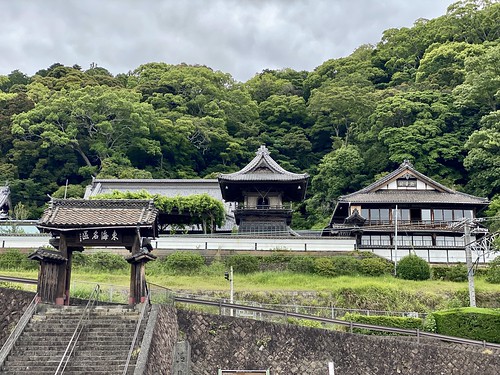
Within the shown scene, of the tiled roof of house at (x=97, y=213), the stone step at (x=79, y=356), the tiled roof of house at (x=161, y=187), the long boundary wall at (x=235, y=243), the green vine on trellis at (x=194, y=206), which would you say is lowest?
the stone step at (x=79, y=356)

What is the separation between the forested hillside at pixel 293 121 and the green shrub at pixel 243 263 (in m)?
23.6

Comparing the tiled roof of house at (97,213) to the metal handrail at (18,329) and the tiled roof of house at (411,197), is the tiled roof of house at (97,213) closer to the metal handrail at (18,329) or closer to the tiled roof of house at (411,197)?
the metal handrail at (18,329)

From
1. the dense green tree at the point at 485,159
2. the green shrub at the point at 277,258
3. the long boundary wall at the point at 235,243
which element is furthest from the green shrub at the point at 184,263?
the dense green tree at the point at 485,159

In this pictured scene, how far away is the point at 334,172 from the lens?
57281 millimetres

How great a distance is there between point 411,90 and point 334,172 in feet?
48.2

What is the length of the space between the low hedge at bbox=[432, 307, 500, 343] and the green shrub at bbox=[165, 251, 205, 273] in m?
15.2

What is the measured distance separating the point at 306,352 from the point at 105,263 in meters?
17.2

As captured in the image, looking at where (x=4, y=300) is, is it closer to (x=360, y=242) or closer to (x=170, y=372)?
(x=170, y=372)

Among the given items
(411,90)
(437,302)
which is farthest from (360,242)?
(411,90)

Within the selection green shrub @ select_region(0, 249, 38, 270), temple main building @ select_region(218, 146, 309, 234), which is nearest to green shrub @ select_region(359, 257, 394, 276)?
temple main building @ select_region(218, 146, 309, 234)

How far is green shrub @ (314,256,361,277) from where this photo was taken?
32000mm

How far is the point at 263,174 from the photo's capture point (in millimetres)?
42750

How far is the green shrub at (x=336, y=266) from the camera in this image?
32000mm

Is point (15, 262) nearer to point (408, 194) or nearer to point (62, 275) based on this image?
point (62, 275)
